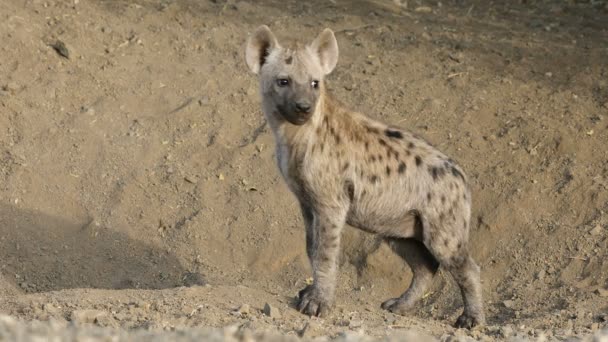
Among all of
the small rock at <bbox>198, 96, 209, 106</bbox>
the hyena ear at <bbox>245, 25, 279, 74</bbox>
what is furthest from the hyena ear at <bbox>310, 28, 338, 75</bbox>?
the small rock at <bbox>198, 96, 209, 106</bbox>

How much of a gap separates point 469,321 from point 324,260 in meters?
1.24

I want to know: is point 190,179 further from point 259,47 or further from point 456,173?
point 456,173

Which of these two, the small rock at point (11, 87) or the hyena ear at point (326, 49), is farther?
the small rock at point (11, 87)

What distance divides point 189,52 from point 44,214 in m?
2.39

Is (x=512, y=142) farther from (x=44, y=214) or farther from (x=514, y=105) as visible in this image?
(x=44, y=214)

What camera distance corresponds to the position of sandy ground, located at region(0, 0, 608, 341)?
9086 millimetres

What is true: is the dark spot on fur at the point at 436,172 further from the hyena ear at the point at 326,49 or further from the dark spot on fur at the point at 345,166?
the hyena ear at the point at 326,49

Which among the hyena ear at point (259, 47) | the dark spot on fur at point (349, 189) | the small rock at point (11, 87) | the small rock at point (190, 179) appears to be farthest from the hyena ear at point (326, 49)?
the small rock at point (11, 87)

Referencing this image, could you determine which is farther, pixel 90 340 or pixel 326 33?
pixel 326 33

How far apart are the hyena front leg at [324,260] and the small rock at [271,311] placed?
259 mm

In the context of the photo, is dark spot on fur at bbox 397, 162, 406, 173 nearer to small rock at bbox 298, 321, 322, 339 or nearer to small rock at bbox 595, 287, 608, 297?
small rock at bbox 298, 321, 322, 339

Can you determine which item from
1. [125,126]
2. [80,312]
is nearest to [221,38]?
[125,126]

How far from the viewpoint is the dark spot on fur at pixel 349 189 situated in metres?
7.34

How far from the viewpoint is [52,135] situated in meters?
10.3
